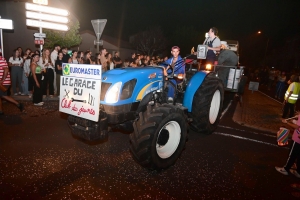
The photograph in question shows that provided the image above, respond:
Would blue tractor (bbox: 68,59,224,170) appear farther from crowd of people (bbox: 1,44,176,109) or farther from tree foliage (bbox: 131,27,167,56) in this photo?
tree foliage (bbox: 131,27,167,56)

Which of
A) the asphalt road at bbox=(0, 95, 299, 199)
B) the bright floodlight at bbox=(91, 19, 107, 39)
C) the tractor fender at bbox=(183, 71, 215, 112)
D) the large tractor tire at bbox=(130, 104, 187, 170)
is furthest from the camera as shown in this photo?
the bright floodlight at bbox=(91, 19, 107, 39)

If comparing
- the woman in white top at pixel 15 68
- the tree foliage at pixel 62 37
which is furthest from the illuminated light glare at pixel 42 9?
the tree foliage at pixel 62 37

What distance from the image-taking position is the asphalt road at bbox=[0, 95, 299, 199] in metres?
3.33

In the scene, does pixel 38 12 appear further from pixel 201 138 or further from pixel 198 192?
pixel 198 192

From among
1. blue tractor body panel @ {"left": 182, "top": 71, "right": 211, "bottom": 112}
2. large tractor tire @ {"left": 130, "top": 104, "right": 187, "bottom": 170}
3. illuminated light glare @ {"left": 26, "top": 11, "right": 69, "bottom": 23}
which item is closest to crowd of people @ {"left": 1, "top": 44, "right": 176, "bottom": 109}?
illuminated light glare @ {"left": 26, "top": 11, "right": 69, "bottom": 23}

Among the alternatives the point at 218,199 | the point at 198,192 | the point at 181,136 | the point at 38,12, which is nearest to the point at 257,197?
the point at 218,199

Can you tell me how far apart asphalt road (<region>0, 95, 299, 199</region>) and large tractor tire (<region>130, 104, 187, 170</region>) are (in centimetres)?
29

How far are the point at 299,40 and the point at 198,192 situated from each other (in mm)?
37350

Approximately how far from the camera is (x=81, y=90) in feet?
12.3

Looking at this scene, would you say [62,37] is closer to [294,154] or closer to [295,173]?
[294,154]

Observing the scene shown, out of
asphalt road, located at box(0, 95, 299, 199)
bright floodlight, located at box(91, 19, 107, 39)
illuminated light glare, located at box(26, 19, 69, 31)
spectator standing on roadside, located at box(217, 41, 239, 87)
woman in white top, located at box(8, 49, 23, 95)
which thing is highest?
illuminated light glare, located at box(26, 19, 69, 31)

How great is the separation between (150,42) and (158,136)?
41.5 m

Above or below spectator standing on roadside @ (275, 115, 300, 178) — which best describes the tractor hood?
above

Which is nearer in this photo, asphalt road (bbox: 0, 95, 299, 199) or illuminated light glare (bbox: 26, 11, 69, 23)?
asphalt road (bbox: 0, 95, 299, 199)
